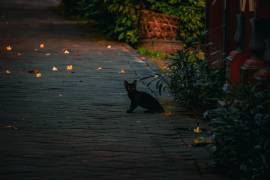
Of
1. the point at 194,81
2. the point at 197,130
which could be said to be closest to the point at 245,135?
the point at 197,130

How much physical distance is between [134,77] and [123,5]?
644 cm

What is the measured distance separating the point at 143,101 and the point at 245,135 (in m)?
3.81

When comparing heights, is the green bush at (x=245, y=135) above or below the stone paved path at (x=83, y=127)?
above

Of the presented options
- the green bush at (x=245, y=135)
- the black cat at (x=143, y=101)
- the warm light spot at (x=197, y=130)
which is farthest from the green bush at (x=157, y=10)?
the green bush at (x=245, y=135)

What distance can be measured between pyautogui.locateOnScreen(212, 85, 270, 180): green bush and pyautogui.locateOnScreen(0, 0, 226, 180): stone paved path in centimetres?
29

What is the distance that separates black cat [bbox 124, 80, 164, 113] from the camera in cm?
1030

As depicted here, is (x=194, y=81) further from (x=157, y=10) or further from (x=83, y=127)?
(x=157, y=10)

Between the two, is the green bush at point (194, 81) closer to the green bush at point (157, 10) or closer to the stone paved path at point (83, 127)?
the stone paved path at point (83, 127)

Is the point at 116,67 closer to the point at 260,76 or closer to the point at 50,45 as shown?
the point at 50,45

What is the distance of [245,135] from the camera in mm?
6633

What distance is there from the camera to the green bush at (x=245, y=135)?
6.46 meters

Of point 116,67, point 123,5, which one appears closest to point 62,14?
point 123,5

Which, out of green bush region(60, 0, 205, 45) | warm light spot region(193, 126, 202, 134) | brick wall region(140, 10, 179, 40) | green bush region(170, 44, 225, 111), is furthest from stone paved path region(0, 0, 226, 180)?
brick wall region(140, 10, 179, 40)

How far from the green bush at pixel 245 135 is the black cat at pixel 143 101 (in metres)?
3.16
